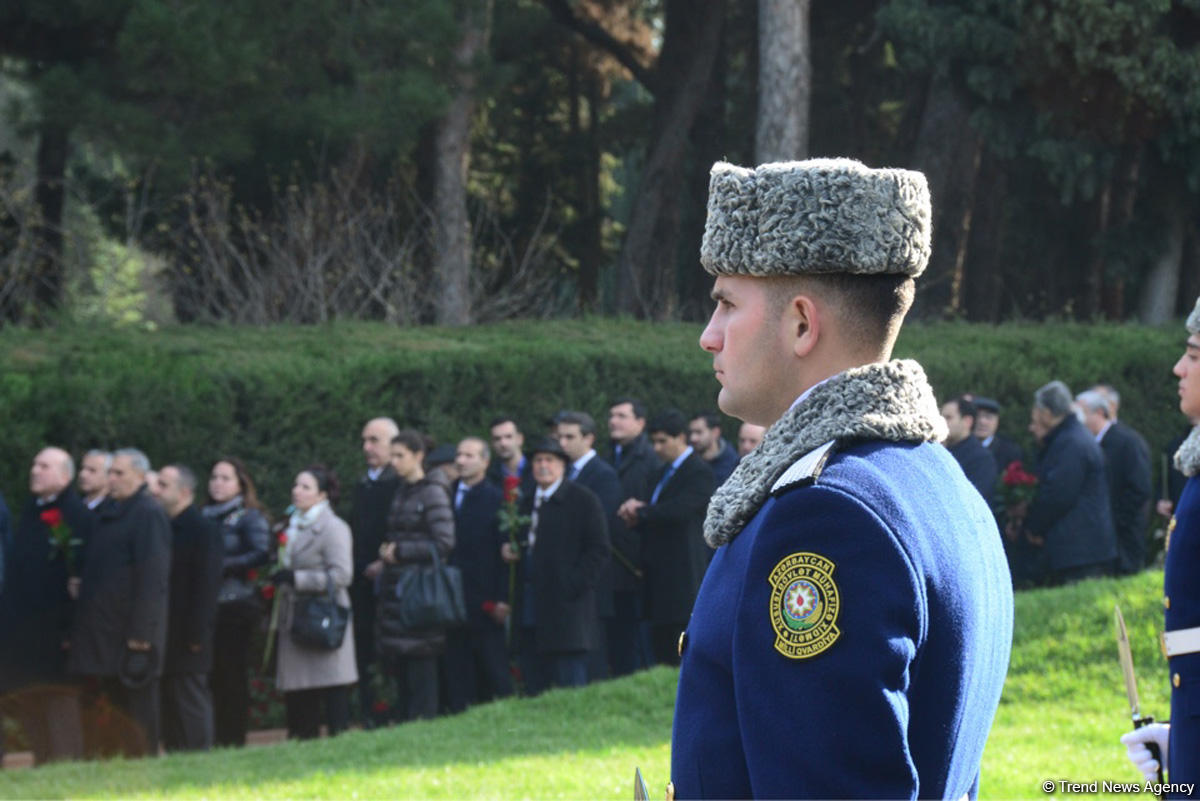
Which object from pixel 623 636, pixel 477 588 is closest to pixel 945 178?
pixel 623 636

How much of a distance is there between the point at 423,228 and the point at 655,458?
30.4 ft

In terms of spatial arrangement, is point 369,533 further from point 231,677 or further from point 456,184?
point 456,184

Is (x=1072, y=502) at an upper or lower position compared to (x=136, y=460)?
lower

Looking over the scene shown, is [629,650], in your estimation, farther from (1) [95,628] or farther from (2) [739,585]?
(2) [739,585]

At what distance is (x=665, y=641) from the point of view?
1253cm

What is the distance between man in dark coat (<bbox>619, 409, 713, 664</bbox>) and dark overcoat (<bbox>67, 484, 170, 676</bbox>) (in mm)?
3339

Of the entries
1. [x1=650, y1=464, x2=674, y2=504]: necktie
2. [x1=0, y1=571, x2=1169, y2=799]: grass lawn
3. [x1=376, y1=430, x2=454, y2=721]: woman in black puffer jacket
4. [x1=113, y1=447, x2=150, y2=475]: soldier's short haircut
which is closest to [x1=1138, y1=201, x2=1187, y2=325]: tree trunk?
[x1=0, y1=571, x2=1169, y2=799]: grass lawn

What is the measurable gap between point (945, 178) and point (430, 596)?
14214 millimetres

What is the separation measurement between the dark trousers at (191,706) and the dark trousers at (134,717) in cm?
28

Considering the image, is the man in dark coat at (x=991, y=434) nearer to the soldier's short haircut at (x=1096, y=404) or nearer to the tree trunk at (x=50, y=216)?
the soldier's short haircut at (x=1096, y=404)

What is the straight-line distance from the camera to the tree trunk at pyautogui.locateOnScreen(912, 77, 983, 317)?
23.1 meters

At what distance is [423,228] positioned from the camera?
21.6 metres

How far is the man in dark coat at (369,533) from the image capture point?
12117 millimetres

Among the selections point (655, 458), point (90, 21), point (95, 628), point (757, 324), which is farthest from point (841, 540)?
point (90, 21)
